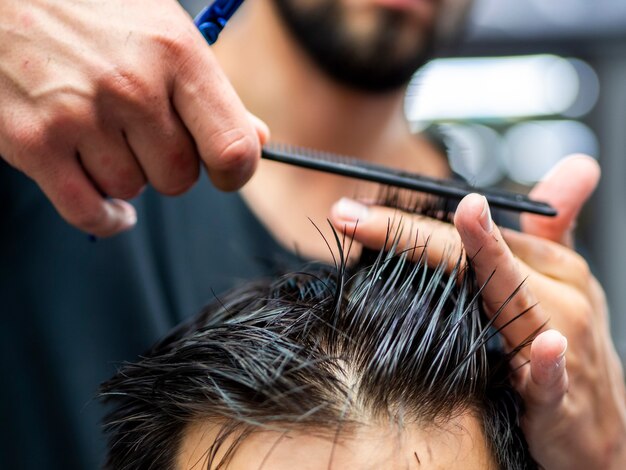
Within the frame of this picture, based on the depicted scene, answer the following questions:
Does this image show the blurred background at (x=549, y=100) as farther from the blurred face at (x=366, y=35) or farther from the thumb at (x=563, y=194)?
the thumb at (x=563, y=194)

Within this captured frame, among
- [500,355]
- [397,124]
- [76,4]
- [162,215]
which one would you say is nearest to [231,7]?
[76,4]

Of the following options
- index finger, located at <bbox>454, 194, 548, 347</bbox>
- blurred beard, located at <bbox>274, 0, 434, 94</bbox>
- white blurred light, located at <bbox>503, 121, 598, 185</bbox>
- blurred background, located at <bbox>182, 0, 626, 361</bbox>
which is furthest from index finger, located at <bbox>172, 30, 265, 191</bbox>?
white blurred light, located at <bbox>503, 121, 598, 185</bbox>

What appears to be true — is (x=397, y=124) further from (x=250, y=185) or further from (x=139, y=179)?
(x=139, y=179)

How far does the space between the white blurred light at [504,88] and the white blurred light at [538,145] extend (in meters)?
0.13

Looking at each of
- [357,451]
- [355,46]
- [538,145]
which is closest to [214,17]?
[357,451]

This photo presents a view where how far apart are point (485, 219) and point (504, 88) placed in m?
4.94

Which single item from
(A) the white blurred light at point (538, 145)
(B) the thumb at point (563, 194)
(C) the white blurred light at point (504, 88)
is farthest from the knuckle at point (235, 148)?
(A) the white blurred light at point (538, 145)

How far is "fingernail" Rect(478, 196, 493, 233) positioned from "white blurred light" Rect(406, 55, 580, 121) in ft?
14.9

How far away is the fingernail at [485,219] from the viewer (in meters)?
0.74

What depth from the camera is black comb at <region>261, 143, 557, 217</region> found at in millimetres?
862

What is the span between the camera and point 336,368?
0.79m

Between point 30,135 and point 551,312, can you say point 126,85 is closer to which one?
point 30,135

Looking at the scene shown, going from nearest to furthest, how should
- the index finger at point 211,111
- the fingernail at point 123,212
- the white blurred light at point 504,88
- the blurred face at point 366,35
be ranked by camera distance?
1. the index finger at point 211,111
2. the fingernail at point 123,212
3. the blurred face at point 366,35
4. the white blurred light at point 504,88

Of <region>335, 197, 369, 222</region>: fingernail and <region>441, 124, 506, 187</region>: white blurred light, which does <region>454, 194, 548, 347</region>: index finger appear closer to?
<region>335, 197, 369, 222</region>: fingernail
